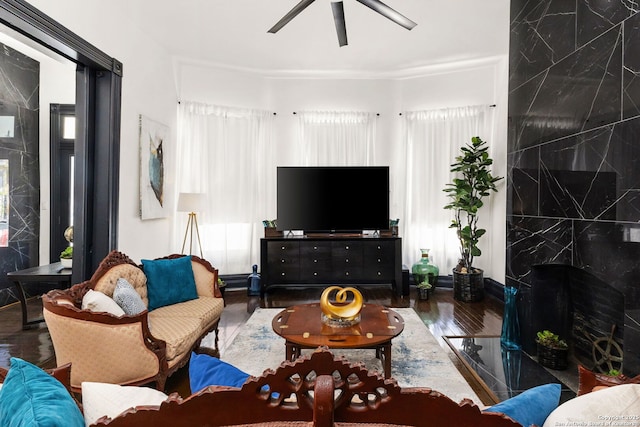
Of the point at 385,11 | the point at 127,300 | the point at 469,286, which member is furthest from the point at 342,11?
the point at 469,286

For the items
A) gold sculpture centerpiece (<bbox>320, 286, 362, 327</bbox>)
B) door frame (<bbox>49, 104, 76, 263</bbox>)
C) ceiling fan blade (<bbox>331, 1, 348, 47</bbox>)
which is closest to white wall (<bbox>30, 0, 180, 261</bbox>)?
door frame (<bbox>49, 104, 76, 263</bbox>)

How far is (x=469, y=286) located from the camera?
15.8ft

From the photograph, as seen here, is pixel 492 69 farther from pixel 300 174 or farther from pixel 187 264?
pixel 187 264

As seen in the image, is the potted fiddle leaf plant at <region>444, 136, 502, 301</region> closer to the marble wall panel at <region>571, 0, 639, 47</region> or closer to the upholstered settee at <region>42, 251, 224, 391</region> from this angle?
the marble wall panel at <region>571, 0, 639, 47</region>

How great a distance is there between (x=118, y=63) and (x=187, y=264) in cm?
200

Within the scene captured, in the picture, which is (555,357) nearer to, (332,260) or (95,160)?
(332,260)

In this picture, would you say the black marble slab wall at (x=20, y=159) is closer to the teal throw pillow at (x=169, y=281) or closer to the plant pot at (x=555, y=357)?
the teal throw pillow at (x=169, y=281)

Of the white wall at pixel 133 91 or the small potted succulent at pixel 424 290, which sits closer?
the white wall at pixel 133 91

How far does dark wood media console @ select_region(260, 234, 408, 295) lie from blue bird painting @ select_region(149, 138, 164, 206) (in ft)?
4.92

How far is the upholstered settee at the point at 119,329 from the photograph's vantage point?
2.11 metres

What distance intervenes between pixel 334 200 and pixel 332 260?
0.82 m

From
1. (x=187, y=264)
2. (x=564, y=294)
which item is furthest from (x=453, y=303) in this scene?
(x=187, y=264)

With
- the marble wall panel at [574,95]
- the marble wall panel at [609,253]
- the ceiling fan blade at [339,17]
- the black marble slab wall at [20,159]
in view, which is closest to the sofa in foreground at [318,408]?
the marble wall panel at [609,253]

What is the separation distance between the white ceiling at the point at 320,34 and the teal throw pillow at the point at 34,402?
353 cm
